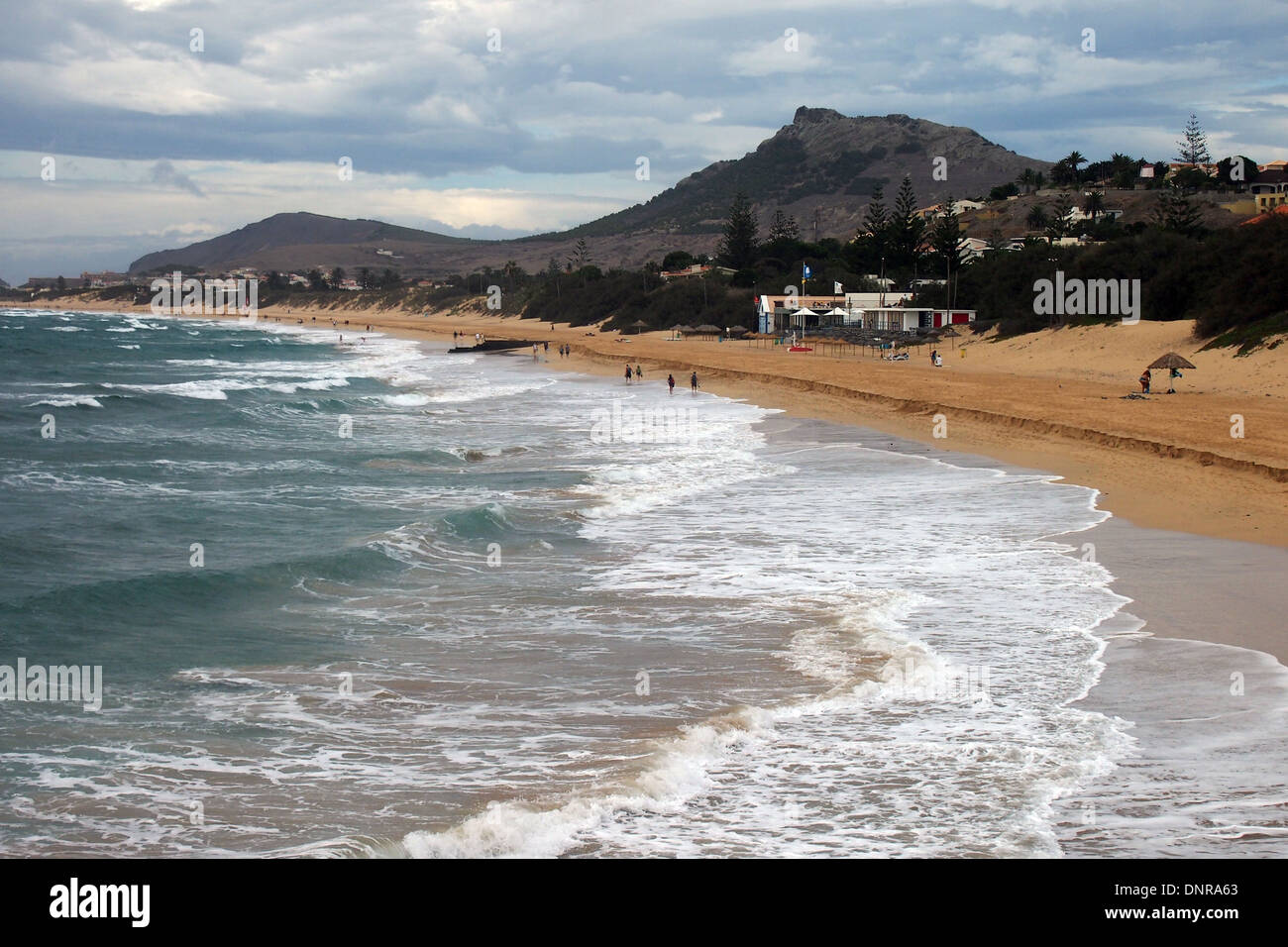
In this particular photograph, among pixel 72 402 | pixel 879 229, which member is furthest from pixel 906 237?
pixel 72 402

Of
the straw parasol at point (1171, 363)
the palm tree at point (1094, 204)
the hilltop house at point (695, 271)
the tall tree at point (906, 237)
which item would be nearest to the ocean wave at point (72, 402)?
the straw parasol at point (1171, 363)

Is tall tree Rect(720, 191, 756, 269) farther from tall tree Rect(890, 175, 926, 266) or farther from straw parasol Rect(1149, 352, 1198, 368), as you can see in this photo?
straw parasol Rect(1149, 352, 1198, 368)

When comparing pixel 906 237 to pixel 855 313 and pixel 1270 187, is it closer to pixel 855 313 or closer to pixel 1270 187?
pixel 855 313

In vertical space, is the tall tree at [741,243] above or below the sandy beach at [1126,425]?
above

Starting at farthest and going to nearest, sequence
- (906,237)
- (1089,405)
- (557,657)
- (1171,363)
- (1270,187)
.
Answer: (1270,187), (906,237), (1171,363), (1089,405), (557,657)

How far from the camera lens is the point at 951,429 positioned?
83.4 feet

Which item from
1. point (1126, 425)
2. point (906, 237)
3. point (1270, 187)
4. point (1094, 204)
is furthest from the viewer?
point (1270, 187)

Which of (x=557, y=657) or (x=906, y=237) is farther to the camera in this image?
(x=906, y=237)

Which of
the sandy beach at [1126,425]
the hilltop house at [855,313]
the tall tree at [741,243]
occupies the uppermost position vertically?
the tall tree at [741,243]

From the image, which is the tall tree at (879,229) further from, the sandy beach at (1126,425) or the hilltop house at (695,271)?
the sandy beach at (1126,425)

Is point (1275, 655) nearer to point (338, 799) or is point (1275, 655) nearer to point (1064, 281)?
point (338, 799)

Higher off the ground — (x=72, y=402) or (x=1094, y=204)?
(x=1094, y=204)
